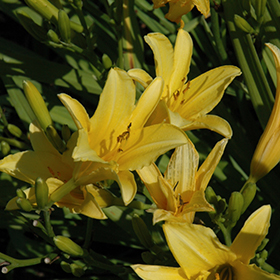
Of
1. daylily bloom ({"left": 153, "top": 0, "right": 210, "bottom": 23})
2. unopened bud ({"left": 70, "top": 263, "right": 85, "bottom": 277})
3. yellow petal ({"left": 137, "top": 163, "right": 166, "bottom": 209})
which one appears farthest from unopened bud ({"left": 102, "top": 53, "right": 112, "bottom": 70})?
unopened bud ({"left": 70, "top": 263, "right": 85, "bottom": 277})

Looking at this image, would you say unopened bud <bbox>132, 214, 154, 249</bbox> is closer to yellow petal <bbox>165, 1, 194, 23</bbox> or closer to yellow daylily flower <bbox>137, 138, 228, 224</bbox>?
yellow daylily flower <bbox>137, 138, 228, 224</bbox>

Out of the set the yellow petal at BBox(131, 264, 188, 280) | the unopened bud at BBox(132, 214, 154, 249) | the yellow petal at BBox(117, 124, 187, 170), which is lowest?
the yellow petal at BBox(131, 264, 188, 280)

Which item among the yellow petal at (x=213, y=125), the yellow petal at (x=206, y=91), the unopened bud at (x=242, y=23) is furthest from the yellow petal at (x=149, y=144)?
the unopened bud at (x=242, y=23)

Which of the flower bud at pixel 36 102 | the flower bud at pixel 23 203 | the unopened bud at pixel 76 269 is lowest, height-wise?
the unopened bud at pixel 76 269

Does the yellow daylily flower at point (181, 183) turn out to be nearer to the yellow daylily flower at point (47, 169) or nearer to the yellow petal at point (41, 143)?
the yellow daylily flower at point (47, 169)

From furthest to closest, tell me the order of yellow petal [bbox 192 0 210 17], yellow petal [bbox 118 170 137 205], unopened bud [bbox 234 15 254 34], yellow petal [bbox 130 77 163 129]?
unopened bud [bbox 234 15 254 34]
yellow petal [bbox 192 0 210 17]
yellow petal [bbox 130 77 163 129]
yellow petal [bbox 118 170 137 205]

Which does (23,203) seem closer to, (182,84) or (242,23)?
(182,84)

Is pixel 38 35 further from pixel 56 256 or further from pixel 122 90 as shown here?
pixel 56 256
